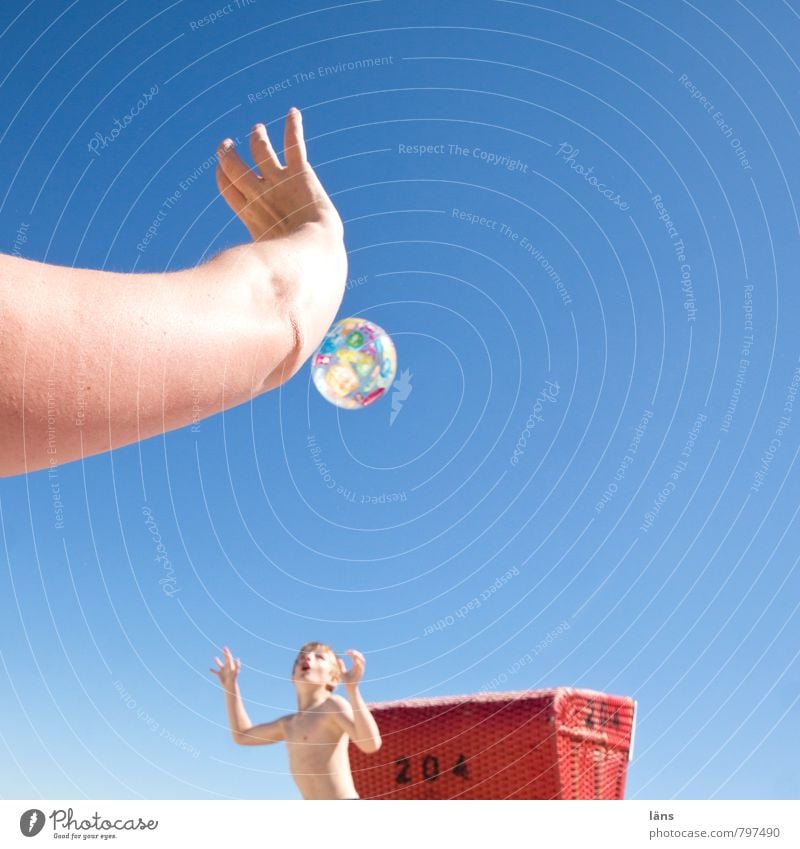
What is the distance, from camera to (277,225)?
154 centimetres

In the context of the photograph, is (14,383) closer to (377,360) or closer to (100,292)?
(100,292)

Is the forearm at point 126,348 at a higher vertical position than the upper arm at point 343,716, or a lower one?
higher

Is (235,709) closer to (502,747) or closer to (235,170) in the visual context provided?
(502,747)

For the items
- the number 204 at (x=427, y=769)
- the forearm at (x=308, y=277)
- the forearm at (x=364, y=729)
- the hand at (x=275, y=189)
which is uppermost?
the hand at (x=275, y=189)

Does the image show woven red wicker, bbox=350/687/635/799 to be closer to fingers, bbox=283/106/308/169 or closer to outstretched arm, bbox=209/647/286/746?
outstretched arm, bbox=209/647/286/746

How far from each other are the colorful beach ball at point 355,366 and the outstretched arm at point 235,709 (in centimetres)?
263

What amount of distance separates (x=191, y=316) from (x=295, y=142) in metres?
0.96

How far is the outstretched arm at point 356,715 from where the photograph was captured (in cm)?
621

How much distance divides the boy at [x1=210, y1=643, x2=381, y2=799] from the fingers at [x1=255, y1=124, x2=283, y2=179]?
561 centimetres

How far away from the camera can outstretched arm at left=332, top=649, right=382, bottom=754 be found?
6209 millimetres

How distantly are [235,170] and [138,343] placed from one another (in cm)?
115
